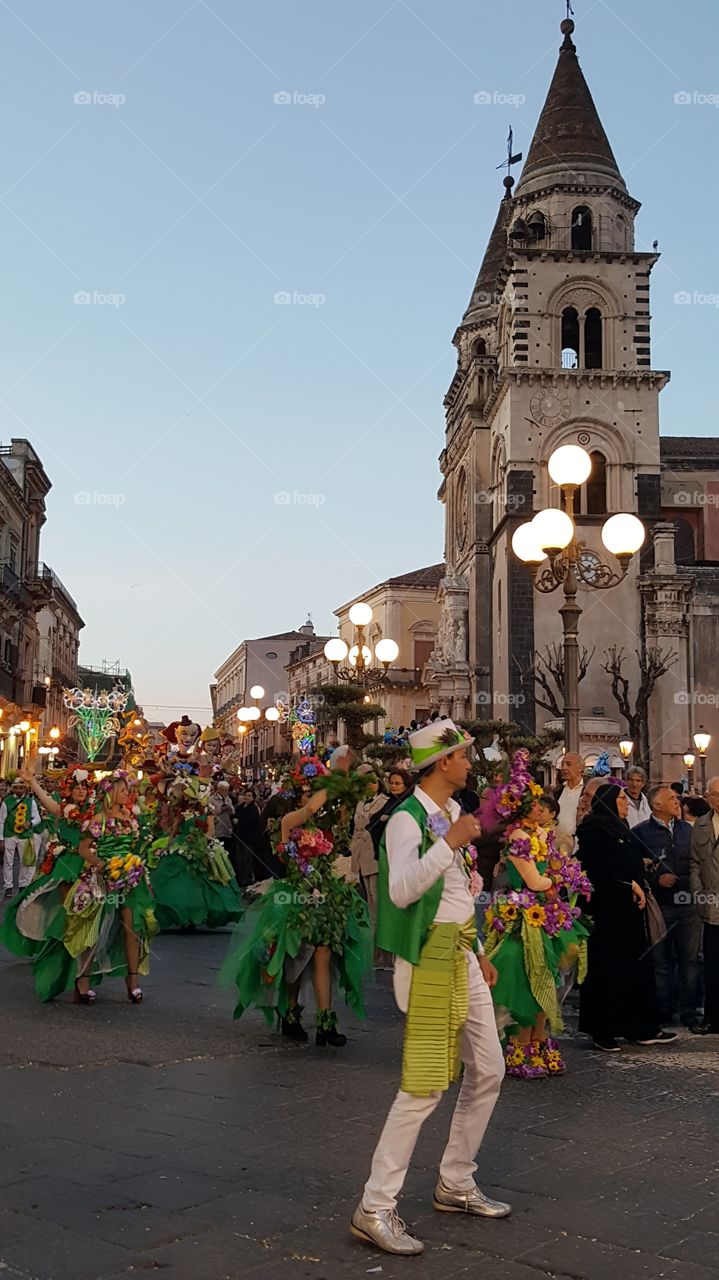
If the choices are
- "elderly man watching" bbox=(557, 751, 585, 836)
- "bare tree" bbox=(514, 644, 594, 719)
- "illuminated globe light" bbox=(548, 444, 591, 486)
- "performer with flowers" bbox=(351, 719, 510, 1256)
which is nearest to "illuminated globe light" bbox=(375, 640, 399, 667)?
"illuminated globe light" bbox=(548, 444, 591, 486)

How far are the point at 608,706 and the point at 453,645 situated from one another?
9413mm

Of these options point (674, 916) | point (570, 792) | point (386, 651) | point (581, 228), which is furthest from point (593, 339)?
point (674, 916)

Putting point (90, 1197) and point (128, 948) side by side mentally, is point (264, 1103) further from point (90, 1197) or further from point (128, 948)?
point (128, 948)

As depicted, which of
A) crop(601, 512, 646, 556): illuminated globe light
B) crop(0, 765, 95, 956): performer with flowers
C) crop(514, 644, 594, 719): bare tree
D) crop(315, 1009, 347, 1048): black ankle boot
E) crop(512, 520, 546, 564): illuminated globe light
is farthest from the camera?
crop(514, 644, 594, 719): bare tree

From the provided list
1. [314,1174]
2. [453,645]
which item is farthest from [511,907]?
[453,645]

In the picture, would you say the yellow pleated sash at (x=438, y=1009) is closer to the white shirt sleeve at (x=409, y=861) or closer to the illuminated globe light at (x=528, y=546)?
the white shirt sleeve at (x=409, y=861)

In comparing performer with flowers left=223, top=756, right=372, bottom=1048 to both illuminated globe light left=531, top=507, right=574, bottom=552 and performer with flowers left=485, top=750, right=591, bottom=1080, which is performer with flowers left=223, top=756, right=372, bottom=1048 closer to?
performer with flowers left=485, top=750, right=591, bottom=1080

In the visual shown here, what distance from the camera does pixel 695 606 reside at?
43.8 metres

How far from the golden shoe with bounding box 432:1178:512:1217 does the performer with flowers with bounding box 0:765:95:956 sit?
19.4 ft

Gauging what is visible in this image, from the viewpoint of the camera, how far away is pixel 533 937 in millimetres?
7457

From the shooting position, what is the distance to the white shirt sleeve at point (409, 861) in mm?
4520

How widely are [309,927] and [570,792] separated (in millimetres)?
2706

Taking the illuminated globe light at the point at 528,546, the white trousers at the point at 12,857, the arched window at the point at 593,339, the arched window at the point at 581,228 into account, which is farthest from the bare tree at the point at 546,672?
the illuminated globe light at the point at 528,546

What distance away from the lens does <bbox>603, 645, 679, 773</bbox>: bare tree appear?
4069cm
